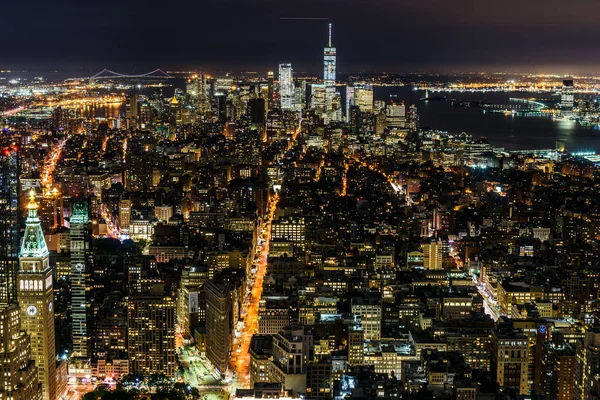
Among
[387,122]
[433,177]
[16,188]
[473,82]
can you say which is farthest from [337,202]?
[473,82]

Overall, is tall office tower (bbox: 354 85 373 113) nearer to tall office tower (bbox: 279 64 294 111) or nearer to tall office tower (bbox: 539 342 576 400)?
tall office tower (bbox: 279 64 294 111)

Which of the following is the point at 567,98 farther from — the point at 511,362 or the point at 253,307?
the point at 511,362

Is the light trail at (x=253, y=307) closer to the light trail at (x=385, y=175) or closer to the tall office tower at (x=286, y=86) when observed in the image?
the light trail at (x=385, y=175)

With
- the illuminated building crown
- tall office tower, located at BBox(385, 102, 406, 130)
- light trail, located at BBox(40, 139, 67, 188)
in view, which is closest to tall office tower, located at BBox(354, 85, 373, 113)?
tall office tower, located at BBox(385, 102, 406, 130)

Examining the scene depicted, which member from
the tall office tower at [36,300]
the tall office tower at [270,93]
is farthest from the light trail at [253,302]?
the tall office tower at [270,93]

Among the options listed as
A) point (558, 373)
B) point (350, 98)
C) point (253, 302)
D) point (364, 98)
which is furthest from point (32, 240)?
point (350, 98)

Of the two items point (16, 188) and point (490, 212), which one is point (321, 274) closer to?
point (16, 188)
